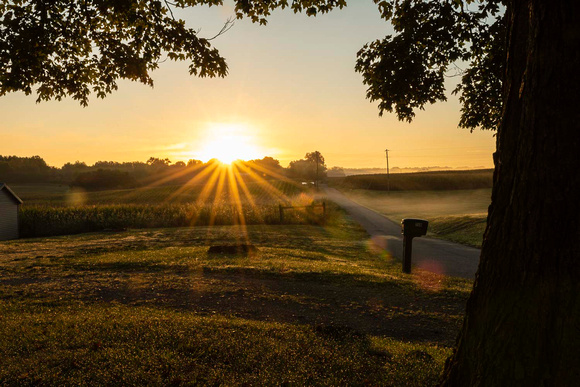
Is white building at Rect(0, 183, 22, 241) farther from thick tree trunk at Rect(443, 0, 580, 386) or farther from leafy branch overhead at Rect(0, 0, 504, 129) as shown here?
thick tree trunk at Rect(443, 0, 580, 386)

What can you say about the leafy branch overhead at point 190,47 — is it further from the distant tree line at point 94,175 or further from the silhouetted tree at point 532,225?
the distant tree line at point 94,175

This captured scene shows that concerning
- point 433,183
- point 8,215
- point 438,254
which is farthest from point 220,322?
point 433,183

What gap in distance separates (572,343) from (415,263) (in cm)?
1131

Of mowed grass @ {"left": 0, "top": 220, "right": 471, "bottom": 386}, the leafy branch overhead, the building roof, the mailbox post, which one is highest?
the leafy branch overhead

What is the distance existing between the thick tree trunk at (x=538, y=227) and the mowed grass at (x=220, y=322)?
1.40 m

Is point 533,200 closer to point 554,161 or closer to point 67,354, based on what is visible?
point 554,161

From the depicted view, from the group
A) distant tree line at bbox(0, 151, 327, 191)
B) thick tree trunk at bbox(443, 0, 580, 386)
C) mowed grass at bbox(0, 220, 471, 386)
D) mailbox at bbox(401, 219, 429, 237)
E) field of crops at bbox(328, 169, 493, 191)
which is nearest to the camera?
thick tree trunk at bbox(443, 0, 580, 386)

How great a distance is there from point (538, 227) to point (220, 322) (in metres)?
4.44

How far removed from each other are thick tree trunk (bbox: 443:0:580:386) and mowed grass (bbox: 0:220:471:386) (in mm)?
1401

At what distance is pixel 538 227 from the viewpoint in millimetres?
2672

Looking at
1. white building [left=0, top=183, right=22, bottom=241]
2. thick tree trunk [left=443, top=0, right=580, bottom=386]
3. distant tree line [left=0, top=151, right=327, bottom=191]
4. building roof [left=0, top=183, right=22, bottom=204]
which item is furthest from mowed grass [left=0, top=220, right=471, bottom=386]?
distant tree line [left=0, top=151, right=327, bottom=191]

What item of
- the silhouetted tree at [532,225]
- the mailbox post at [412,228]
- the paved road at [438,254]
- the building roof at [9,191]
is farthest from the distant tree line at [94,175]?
the silhouetted tree at [532,225]

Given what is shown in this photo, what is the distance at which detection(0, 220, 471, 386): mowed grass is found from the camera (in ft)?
12.9

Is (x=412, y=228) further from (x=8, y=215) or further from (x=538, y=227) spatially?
(x=8, y=215)
